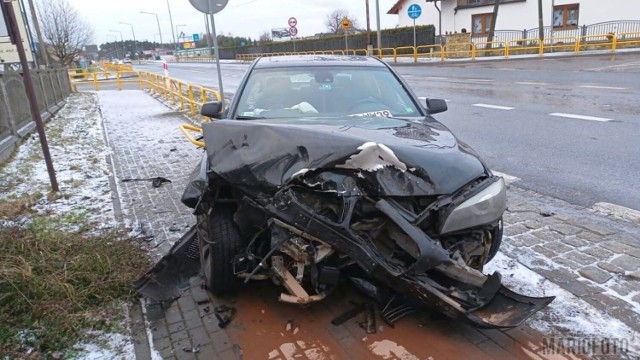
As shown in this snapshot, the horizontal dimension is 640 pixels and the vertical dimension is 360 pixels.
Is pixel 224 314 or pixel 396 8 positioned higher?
pixel 396 8

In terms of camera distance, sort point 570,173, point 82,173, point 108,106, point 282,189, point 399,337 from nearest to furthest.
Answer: point 282,189 < point 399,337 < point 570,173 < point 82,173 < point 108,106

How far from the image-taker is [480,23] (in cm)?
4016

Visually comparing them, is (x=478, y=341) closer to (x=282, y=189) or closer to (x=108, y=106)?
(x=282, y=189)

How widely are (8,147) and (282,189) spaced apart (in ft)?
26.1

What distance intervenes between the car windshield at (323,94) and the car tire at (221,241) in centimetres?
112

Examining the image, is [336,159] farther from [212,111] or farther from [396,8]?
[396,8]

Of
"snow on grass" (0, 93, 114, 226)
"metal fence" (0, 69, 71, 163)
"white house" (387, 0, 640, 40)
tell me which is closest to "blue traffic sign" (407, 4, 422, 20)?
"white house" (387, 0, 640, 40)

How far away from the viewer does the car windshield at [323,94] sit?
4.13 meters

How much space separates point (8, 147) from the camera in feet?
28.0

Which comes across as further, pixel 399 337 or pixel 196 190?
pixel 196 190

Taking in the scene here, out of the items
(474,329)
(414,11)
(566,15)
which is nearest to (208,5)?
(474,329)

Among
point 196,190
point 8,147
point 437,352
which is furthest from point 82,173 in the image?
point 437,352

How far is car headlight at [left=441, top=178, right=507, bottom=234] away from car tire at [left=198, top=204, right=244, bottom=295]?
4.59ft

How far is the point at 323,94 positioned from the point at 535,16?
38.1m
